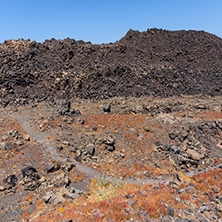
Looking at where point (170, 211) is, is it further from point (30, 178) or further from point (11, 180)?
point (11, 180)

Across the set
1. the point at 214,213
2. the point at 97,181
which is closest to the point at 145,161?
the point at 97,181

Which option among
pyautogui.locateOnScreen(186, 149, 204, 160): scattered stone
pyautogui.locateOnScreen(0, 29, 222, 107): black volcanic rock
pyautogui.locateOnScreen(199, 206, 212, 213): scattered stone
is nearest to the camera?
pyautogui.locateOnScreen(199, 206, 212, 213): scattered stone

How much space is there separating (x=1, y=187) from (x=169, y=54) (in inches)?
2542

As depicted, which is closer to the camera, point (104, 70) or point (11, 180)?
point (11, 180)

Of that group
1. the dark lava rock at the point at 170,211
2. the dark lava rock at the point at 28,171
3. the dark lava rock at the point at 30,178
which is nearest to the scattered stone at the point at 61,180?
the dark lava rock at the point at 30,178

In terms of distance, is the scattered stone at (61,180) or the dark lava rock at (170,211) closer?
the dark lava rock at (170,211)

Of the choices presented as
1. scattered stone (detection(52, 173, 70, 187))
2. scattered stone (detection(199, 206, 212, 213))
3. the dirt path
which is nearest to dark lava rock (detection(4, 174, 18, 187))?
scattered stone (detection(52, 173, 70, 187))

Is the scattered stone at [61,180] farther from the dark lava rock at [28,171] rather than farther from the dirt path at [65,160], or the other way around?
the dark lava rock at [28,171]

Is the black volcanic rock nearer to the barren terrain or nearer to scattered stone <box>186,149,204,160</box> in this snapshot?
the barren terrain

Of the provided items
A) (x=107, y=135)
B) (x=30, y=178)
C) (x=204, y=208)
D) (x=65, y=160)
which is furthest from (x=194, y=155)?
(x=30, y=178)

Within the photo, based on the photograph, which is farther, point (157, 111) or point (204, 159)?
point (157, 111)

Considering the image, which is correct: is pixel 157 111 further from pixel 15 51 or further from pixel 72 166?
pixel 15 51

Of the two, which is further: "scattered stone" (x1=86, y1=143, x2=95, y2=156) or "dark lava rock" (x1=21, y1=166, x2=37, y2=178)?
"scattered stone" (x1=86, y1=143, x2=95, y2=156)

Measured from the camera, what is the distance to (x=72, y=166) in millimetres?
19609
